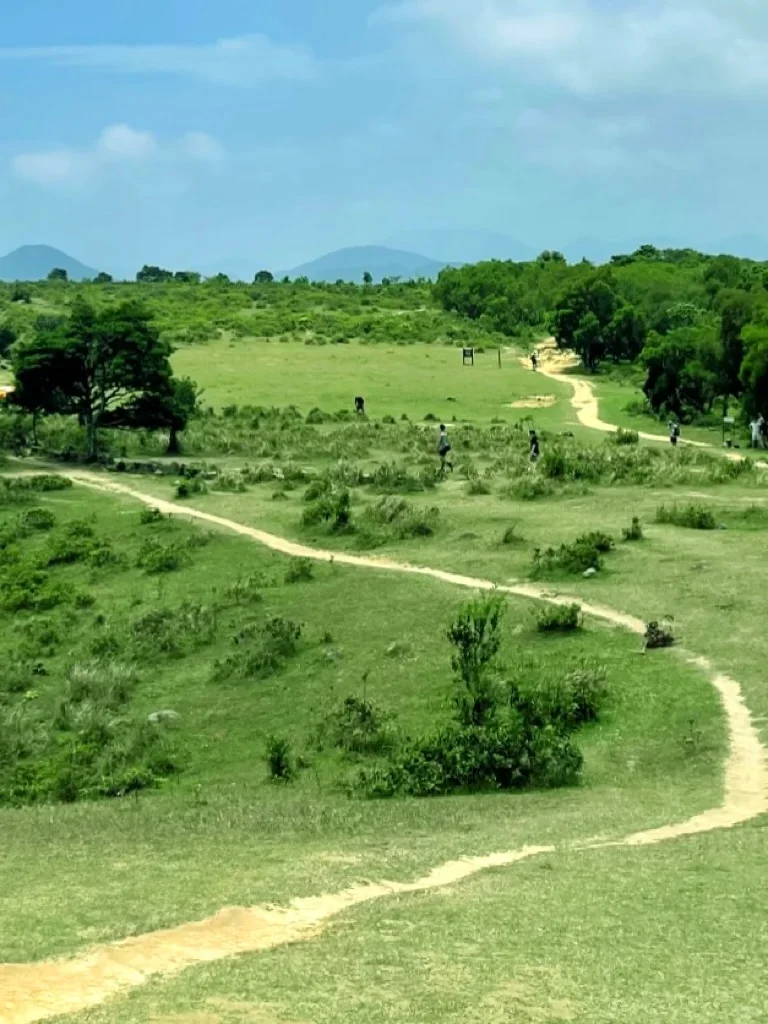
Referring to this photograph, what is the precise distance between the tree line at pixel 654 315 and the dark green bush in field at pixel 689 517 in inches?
747

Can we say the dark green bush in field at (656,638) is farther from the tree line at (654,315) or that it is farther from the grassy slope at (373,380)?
the grassy slope at (373,380)

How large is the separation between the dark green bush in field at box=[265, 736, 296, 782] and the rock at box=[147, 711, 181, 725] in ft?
11.2

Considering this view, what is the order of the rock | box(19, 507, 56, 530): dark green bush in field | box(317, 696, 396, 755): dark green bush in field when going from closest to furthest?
box(317, 696, 396, 755): dark green bush in field
the rock
box(19, 507, 56, 530): dark green bush in field

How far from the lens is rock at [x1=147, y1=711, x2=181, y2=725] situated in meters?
23.0

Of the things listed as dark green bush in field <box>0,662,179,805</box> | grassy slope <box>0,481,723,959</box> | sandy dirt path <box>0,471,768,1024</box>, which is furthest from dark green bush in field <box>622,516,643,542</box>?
sandy dirt path <box>0,471,768,1024</box>

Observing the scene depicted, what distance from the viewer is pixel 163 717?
76.1 feet

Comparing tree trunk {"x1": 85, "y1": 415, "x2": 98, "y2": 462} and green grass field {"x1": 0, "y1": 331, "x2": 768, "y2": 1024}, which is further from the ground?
tree trunk {"x1": 85, "y1": 415, "x2": 98, "y2": 462}

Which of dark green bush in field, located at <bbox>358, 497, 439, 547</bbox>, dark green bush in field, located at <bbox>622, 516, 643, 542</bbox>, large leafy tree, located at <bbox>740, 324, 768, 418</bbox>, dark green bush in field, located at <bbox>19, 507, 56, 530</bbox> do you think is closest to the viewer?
dark green bush in field, located at <bbox>622, 516, 643, 542</bbox>

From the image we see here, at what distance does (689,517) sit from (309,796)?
56.0 feet

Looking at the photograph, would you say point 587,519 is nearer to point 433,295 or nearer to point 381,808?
point 381,808

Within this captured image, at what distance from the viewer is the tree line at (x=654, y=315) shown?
2377 inches

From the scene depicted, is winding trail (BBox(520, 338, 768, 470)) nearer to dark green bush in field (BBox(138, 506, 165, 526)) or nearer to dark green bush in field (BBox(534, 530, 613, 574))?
dark green bush in field (BBox(534, 530, 613, 574))

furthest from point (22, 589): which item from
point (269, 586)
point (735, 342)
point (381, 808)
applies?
point (735, 342)

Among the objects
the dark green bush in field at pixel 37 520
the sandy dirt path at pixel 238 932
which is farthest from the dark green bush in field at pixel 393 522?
the sandy dirt path at pixel 238 932
